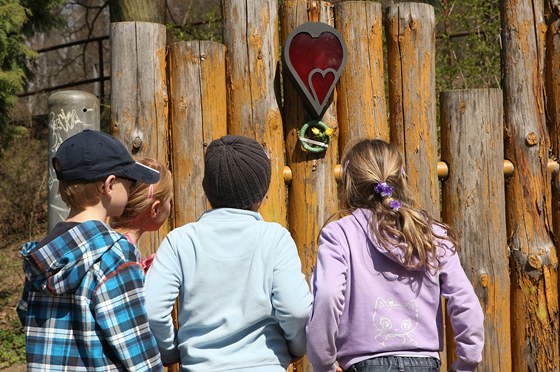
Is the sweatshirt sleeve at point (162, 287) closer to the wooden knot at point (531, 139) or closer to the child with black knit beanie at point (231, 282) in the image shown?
the child with black knit beanie at point (231, 282)

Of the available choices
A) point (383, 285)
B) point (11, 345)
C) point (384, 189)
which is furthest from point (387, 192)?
point (11, 345)

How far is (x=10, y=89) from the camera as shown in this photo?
784cm

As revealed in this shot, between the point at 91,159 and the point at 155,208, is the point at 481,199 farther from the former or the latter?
the point at 91,159

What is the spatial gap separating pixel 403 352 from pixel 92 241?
1301mm

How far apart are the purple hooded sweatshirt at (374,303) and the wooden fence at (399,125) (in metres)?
0.99

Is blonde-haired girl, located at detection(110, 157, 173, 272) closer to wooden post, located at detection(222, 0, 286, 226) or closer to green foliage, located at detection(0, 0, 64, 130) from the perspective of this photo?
wooden post, located at detection(222, 0, 286, 226)

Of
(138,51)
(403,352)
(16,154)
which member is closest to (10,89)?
(16,154)

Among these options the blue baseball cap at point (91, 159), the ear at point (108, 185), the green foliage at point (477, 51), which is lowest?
the ear at point (108, 185)

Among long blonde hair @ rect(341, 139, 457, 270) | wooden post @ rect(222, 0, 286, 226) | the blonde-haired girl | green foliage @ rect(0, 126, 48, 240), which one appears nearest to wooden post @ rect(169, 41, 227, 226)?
wooden post @ rect(222, 0, 286, 226)

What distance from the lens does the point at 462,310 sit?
3.08 meters

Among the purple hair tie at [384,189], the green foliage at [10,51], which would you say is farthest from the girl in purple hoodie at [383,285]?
the green foliage at [10,51]

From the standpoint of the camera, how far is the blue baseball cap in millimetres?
2688

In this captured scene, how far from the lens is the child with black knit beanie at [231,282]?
276 centimetres

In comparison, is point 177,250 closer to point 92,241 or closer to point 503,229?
point 92,241
